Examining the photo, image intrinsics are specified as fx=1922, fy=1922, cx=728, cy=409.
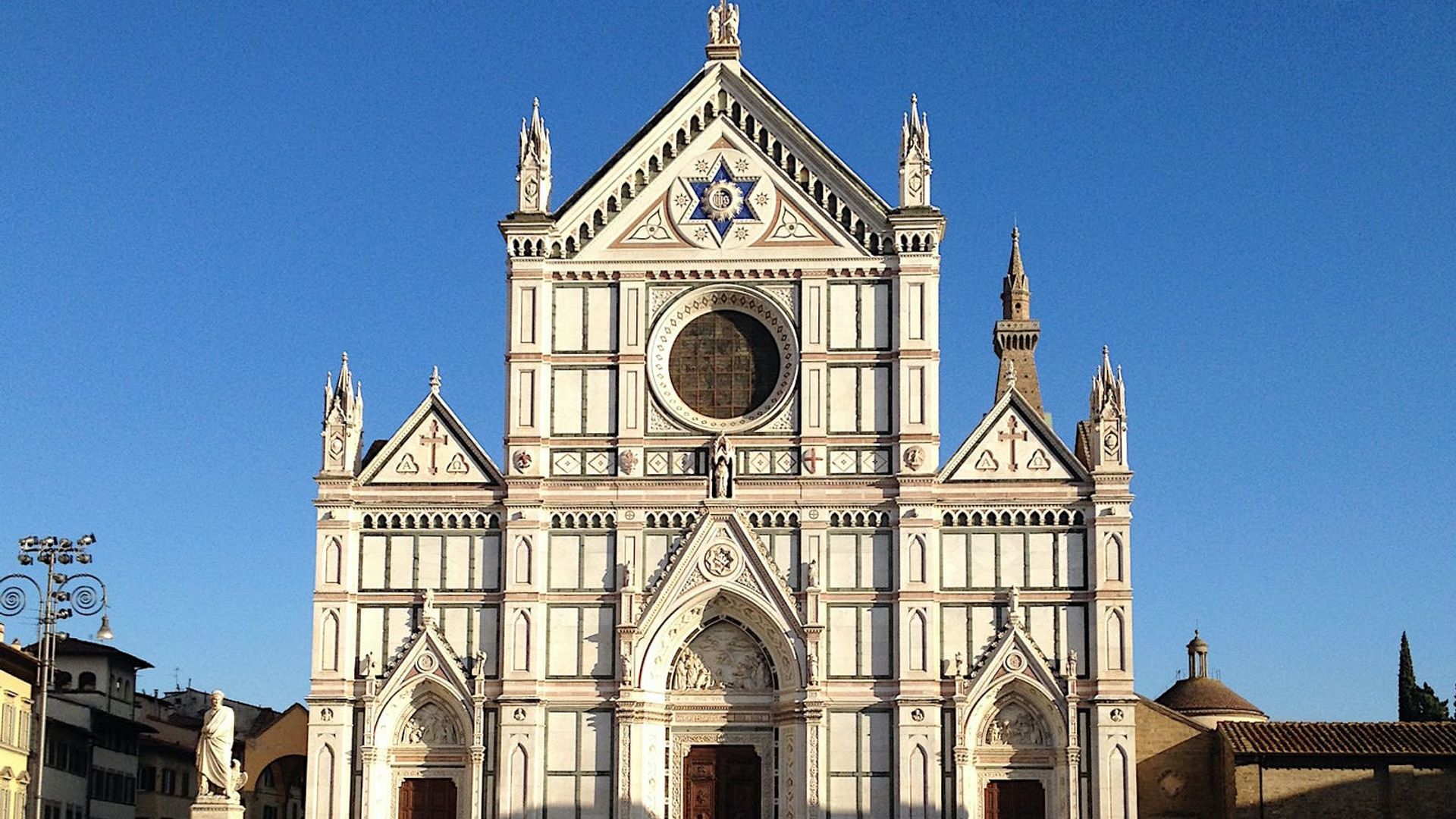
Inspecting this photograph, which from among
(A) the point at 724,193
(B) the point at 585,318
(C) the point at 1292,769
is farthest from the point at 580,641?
(C) the point at 1292,769

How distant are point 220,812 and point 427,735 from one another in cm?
811

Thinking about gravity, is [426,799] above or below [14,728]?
below

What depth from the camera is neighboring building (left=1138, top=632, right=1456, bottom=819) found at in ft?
→ 130

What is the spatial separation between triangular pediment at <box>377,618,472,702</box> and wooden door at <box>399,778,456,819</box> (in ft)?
6.11

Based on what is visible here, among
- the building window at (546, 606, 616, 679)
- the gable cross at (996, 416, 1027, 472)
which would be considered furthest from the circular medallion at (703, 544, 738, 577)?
the gable cross at (996, 416, 1027, 472)

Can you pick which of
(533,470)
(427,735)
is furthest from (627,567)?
(427,735)

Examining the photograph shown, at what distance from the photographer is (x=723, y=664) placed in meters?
39.8

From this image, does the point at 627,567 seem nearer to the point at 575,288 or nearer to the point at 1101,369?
the point at 575,288

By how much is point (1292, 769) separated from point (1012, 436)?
9.03 meters

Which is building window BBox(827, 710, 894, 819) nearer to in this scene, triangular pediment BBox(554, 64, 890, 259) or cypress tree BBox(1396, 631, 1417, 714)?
triangular pediment BBox(554, 64, 890, 259)

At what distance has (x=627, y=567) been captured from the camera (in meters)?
39.2

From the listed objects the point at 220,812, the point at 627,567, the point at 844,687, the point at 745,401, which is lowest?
the point at 220,812

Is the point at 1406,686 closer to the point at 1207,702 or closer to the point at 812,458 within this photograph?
the point at 1207,702

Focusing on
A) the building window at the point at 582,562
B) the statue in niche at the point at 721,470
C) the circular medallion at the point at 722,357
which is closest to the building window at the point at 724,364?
the circular medallion at the point at 722,357
